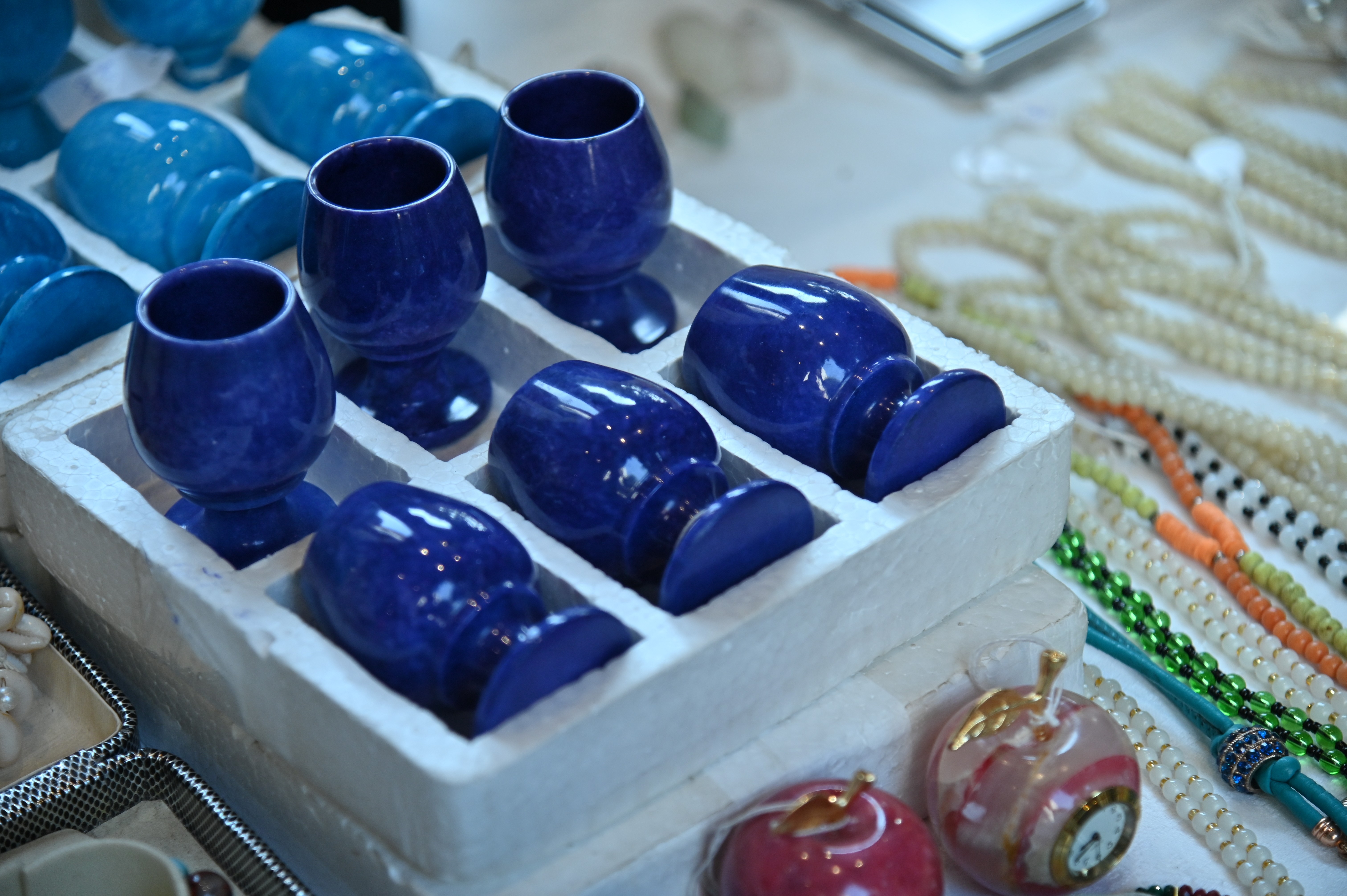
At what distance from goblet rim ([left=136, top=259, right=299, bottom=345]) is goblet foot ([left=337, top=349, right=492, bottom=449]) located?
10 cm

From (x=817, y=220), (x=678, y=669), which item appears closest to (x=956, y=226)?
(x=817, y=220)

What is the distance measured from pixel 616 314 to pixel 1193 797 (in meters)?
0.34

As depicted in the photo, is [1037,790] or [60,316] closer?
[1037,790]

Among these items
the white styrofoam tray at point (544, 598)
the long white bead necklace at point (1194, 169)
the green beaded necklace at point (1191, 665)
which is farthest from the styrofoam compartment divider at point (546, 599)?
the long white bead necklace at point (1194, 169)

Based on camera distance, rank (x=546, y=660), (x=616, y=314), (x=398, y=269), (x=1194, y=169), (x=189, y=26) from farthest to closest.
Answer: (x=1194, y=169), (x=189, y=26), (x=616, y=314), (x=398, y=269), (x=546, y=660)

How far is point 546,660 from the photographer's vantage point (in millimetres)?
499

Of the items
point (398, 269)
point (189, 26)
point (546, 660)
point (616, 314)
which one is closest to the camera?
point (546, 660)

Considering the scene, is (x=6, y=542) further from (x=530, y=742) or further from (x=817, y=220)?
(x=817, y=220)

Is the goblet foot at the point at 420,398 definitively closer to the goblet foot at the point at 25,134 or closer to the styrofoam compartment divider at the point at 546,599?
the styrofoam compartment divider at the point at 546,599

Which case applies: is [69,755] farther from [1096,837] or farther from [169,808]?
[1096,837]

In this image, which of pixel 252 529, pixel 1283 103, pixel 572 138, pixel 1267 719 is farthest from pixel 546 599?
pixel 1283 103

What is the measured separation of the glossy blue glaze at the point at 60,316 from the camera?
0.66 meters

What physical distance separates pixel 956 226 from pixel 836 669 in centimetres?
50

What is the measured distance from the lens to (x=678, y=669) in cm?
52
